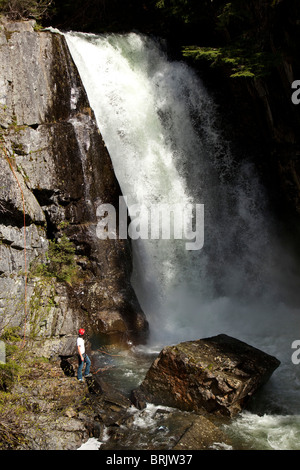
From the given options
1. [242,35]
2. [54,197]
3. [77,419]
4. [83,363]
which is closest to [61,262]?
[54,197]

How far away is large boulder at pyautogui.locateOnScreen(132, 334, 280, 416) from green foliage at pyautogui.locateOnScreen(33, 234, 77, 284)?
3.79 metres

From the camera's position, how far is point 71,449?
5.74 m

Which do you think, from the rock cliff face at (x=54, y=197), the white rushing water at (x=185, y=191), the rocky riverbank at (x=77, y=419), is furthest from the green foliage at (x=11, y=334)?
the white rushing water at (x=185, y=191)

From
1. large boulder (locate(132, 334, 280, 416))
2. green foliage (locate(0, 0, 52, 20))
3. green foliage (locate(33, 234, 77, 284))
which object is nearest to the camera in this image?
large boulder (locate(132, 334, 280, 416))

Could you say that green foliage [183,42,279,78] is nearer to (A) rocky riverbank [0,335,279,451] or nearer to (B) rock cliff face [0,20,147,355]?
(B) rock cliff face [0,20,147,355]

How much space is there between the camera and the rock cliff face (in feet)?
30.3

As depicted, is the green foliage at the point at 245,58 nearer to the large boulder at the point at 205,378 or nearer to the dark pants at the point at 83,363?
the large boulder at the point at 205,378

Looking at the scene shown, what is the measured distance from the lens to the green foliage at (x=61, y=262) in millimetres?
9875

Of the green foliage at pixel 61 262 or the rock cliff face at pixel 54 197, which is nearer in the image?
the rock cliff face at pixel 54 197

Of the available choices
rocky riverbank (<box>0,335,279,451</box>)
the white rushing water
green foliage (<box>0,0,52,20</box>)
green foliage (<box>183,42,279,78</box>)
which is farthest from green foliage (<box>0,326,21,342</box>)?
green foliage (<box>0,0,52,20</box>)

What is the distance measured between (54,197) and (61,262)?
178cm

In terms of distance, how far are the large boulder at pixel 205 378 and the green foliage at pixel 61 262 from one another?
12.4ft

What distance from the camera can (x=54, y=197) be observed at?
10289 mm

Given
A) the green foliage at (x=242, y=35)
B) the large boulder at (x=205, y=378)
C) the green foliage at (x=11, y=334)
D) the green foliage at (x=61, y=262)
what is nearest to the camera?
the large boulder at (x=205, y=378)
